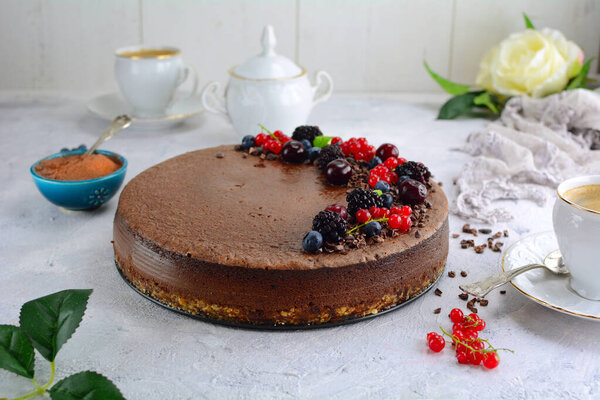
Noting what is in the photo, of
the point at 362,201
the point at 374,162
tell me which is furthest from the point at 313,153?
the point at 362,201

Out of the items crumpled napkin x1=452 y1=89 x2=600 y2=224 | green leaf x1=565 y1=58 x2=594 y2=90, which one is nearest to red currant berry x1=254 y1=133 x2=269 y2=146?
crumpled napkin x1=452 y1=89 x2=600 y2=224

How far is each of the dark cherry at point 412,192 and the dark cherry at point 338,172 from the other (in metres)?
0.16

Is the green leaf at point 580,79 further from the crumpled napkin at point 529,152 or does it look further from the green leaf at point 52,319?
the green leaf at point 52,319

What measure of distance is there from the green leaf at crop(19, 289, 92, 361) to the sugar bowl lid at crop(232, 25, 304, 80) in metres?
1.19

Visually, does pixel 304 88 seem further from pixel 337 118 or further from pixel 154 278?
pixel 154 278

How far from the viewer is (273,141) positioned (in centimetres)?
180

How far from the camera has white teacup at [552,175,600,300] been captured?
46.5 inches

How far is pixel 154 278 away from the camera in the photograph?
52.1 inches

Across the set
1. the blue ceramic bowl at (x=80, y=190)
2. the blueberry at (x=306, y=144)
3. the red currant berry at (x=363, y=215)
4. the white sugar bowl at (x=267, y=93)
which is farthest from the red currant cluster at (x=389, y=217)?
the white sugar bowl at (x=267, y=93)

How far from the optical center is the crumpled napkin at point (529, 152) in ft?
6.18

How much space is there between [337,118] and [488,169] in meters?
0.76

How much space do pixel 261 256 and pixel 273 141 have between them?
63 centimetres

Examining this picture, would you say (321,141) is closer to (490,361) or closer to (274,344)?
(274,344)

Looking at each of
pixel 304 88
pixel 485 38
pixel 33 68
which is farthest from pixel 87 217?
pixel 485 38
